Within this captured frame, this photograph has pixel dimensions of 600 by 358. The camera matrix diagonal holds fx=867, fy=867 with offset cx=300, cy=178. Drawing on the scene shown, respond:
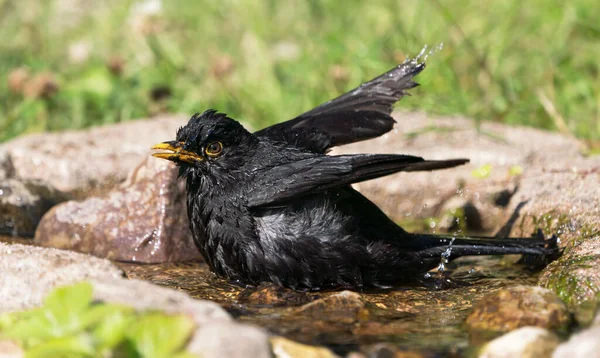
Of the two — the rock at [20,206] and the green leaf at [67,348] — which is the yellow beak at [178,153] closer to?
the rock at [20,206]

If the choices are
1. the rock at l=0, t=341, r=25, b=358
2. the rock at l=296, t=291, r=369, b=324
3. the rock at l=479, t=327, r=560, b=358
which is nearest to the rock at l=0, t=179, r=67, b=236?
the rock at l=296, t=291, r=369, b=324

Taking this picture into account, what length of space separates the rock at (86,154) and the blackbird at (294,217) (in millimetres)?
1454

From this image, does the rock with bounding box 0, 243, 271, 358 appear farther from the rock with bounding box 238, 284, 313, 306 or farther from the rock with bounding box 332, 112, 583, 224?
the rock with bounding box 332, 112, 583, 224

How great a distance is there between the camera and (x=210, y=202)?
4.23 metres

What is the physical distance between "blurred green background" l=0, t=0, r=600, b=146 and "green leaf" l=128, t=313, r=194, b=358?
403cm

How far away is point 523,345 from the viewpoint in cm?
294

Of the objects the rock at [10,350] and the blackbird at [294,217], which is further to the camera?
the blackbird at [294,217]

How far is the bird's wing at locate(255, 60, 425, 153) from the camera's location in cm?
479

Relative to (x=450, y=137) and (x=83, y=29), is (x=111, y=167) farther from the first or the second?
(x=83, y=29)

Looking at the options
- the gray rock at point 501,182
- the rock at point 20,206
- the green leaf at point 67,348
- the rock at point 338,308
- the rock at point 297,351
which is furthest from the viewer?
the rock at point 20,206

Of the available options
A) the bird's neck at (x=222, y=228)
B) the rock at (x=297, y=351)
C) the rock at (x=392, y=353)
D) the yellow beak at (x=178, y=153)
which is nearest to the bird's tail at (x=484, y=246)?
the bird's neck at (x=222, y=228)

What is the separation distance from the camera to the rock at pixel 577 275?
12.1 ft

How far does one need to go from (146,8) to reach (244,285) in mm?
4094

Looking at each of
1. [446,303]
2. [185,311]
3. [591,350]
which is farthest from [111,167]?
[591,350]
